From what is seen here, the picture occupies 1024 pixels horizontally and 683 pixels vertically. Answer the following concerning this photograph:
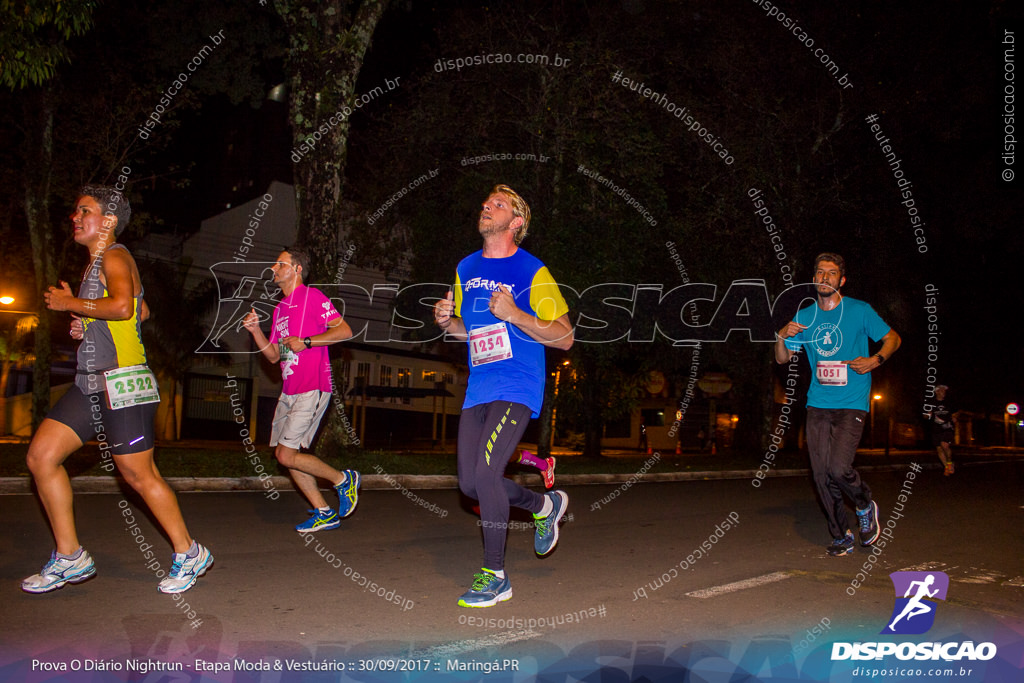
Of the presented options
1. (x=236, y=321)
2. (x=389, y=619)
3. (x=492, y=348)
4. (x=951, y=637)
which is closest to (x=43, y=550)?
(x=389, y=619)

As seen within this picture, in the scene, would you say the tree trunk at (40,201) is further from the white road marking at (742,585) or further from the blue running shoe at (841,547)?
the white road marking at (742,585)

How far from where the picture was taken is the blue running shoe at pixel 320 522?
6980 mm

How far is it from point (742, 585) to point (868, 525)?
6.13ft

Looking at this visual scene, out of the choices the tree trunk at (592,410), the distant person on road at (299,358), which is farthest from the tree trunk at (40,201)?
the distant person on road at (299,358)

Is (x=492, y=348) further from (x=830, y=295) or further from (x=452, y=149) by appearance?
(x=452, y=149)

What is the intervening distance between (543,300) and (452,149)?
44.2ft

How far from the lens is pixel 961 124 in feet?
68.1

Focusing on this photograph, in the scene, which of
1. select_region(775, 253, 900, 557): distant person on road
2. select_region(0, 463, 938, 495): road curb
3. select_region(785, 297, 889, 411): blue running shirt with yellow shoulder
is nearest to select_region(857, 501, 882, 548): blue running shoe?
select_region(775, 253, 900, 557): distant person on road

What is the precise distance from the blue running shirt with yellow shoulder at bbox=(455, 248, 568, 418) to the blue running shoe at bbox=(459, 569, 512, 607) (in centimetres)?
93

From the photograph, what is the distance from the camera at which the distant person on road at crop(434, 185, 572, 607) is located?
480 cm

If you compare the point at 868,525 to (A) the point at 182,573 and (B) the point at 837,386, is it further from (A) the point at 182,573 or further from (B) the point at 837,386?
(A) the point at 182,573

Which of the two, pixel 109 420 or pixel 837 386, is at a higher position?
pixel 837 386

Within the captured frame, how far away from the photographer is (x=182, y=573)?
4.78 meters

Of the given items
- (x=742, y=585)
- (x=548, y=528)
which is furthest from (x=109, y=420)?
(x=742, y=585)
